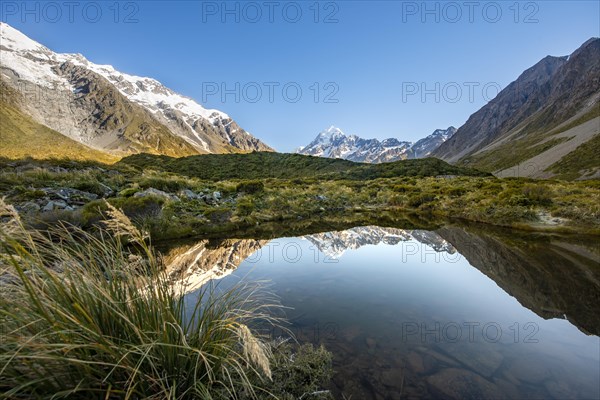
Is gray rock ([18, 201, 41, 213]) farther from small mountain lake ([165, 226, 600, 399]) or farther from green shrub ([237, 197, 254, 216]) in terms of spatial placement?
green shrub ([237, 197, 254, 216])

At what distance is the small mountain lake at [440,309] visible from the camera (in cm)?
379

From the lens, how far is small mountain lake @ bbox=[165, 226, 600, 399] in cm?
379

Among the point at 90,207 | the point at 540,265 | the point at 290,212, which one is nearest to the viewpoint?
the point at 540,265

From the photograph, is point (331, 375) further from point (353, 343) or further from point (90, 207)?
point (90, 207)

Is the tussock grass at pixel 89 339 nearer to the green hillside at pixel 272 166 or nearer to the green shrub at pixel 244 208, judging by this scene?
the green shrub at pixel 244 208

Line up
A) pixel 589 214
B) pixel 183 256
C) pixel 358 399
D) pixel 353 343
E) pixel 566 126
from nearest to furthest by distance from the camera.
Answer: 1. pixel 358 399
2. pixel 353 343
3. pixel 183 256
4. pixel 589 214
5. pixel 566 126

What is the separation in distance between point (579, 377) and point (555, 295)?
303 cm

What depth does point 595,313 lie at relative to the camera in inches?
210

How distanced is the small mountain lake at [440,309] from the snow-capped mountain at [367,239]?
7.5 inches

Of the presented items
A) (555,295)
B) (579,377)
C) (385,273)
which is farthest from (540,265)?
(579,377)

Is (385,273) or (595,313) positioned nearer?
(595,313)

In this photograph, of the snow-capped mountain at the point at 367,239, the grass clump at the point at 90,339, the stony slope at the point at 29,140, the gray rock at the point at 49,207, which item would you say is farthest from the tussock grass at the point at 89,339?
the stony slope at the point at 29,140

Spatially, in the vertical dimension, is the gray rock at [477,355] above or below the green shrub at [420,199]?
below

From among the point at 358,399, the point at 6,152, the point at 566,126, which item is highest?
the point at 566,126
